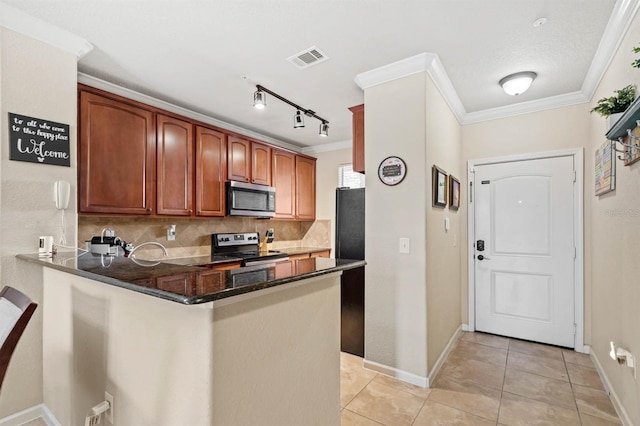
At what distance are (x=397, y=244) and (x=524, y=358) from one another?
1.70 meters

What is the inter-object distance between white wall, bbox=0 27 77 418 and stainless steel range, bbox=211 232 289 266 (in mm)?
1765

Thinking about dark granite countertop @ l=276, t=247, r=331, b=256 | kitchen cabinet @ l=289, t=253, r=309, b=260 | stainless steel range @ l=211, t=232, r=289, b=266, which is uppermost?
stainless steel range @ l=211, t=232, r=289, b=266

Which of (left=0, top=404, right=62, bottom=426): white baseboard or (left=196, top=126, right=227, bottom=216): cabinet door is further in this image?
(left=196, top=126, right=227, bottom=216): cabinet door

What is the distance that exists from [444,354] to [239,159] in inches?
120

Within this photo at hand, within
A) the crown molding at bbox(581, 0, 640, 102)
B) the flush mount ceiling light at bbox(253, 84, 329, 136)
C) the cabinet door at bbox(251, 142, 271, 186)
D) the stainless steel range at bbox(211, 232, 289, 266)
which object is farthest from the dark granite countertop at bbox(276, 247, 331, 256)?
the crown molding at bbox(581, 0, 640, 102)

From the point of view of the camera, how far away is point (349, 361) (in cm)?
280

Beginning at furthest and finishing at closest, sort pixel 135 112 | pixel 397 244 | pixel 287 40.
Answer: pixel 135 112 < pixel 397 244 < pixel 287 40

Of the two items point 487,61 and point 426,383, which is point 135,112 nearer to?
point 487,61

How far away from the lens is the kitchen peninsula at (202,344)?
40.9 inches

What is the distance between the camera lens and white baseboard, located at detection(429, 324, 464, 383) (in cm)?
246

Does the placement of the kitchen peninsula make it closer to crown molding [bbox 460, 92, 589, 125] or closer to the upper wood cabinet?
the upper wood cabinet

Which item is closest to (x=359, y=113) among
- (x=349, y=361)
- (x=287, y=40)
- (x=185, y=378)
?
(x=287, y=40)

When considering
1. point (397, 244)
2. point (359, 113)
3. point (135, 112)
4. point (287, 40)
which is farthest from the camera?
point (359, 113)

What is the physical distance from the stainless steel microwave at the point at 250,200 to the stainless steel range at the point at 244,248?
17.7 inches
